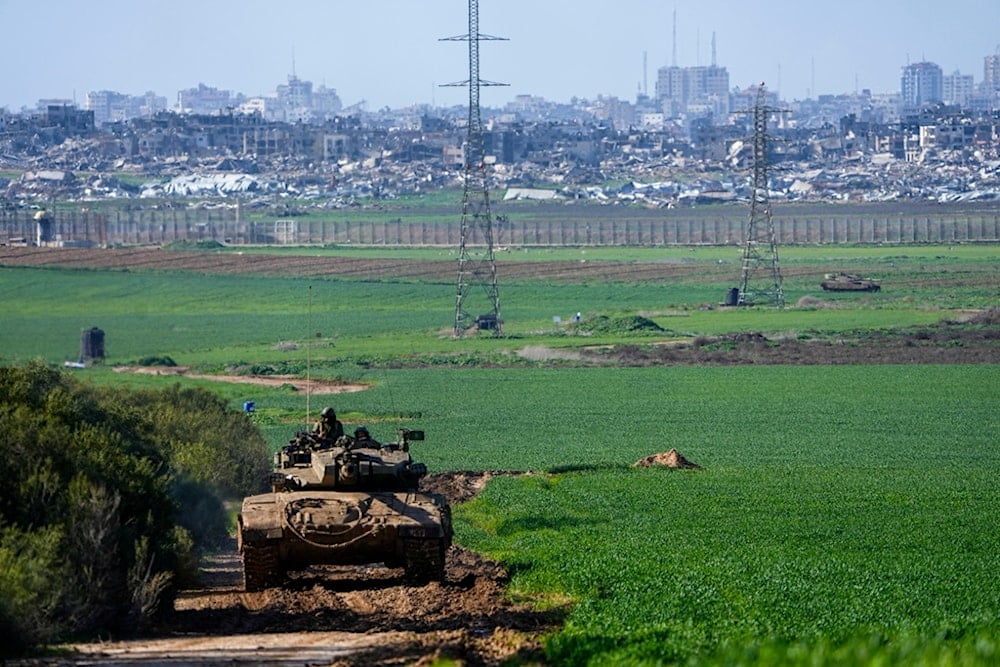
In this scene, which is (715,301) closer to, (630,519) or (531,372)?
(531,372)

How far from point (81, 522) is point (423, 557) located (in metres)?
4.60

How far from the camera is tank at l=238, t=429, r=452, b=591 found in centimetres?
2517

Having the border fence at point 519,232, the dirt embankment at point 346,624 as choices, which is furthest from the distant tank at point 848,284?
the dirt embankment at point 346,624

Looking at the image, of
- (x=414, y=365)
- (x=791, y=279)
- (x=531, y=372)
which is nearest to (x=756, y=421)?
(x=531, y=372)

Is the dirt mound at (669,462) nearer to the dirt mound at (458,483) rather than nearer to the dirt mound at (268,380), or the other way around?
the dirt mound at (458,483)

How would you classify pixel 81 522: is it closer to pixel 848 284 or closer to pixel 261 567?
pixel 261 567

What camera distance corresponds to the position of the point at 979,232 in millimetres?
137500

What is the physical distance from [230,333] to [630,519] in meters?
49.7

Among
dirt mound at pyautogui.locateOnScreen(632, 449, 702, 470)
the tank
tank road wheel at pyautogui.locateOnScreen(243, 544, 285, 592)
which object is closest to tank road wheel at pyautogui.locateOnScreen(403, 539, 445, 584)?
the tank

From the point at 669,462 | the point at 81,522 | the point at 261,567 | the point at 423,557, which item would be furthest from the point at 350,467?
the point at 669,462

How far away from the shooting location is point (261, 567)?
25.2 metres

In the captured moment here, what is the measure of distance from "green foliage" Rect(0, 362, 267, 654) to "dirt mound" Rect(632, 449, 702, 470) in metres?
12.6

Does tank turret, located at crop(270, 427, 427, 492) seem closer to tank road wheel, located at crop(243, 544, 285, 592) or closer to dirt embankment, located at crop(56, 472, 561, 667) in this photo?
dirt embankment, located at crop(56, 472, 561, 667)

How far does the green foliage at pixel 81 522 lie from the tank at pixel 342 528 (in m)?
1.18
